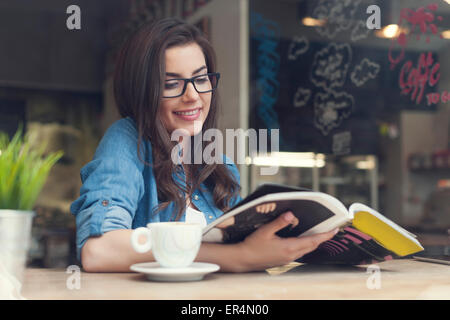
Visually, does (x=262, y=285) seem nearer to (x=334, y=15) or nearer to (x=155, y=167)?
(x=155, y=167)

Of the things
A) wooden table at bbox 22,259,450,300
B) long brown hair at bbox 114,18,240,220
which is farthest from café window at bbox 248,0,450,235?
wooden table at bbox 22,259,450,300

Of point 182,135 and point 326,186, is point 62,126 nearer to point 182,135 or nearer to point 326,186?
point 326,186

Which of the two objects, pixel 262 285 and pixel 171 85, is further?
pixel 171 85

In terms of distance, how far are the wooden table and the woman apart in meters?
0.05

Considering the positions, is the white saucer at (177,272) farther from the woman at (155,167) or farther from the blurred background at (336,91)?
the blurred background at (336,91)

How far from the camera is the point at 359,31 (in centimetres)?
276

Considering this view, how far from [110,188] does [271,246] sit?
37 centimetres

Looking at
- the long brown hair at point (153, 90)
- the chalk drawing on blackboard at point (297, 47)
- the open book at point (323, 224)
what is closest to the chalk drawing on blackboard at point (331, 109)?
the chalk drawing on blackboard at point (297, 47)

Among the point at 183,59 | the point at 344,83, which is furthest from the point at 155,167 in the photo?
the point at 344,83

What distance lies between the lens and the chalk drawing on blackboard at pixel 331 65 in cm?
280

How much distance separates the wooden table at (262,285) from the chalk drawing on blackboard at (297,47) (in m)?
2.15

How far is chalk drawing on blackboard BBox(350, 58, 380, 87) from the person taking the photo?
2693 mm

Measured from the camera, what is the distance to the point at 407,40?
2455 millimetres
